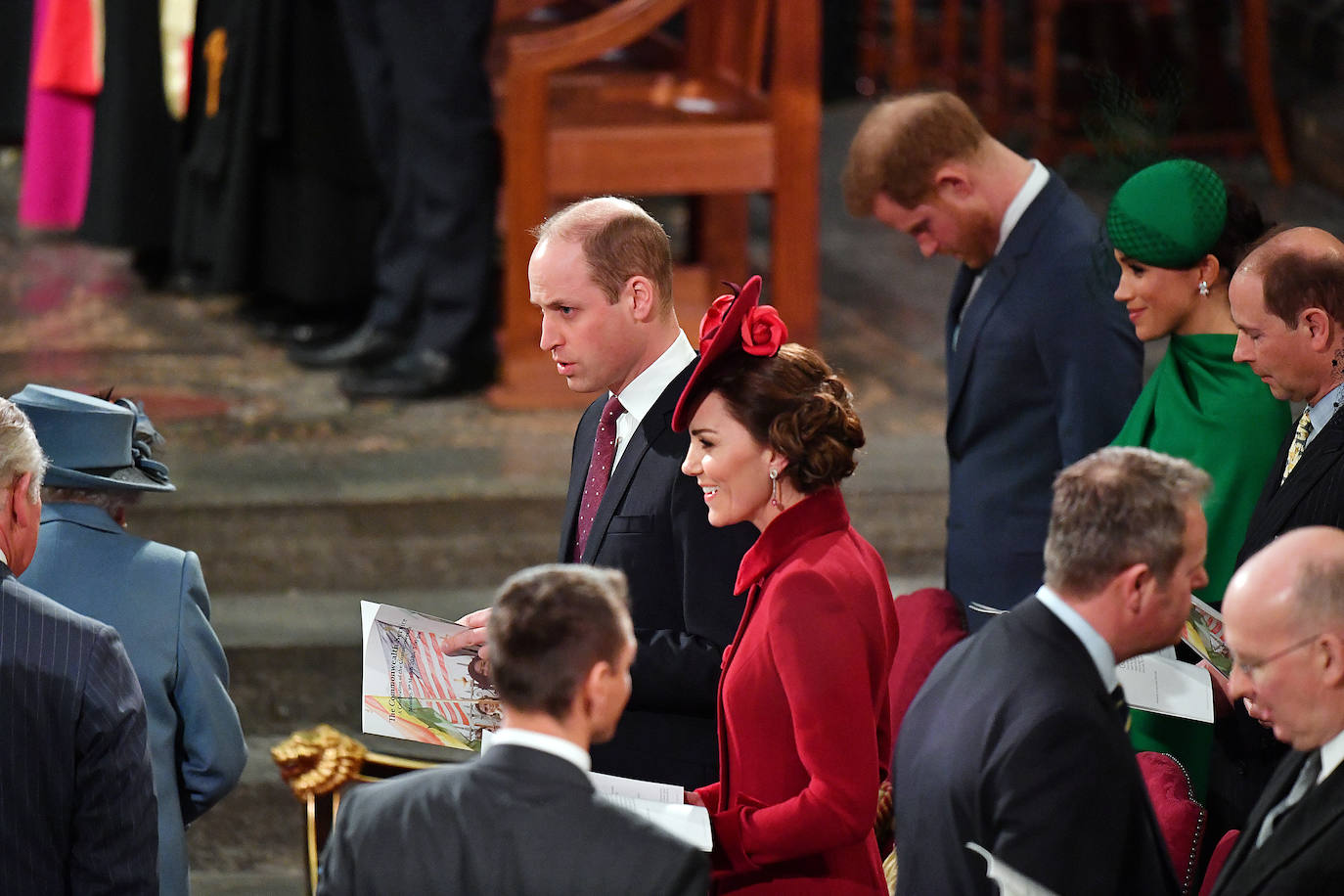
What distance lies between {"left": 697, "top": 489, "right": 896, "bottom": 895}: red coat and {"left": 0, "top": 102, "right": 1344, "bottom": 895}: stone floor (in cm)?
166

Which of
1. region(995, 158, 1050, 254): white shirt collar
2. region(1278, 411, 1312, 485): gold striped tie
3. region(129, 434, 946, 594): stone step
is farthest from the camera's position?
region(129, 434, 946, 594): stone step

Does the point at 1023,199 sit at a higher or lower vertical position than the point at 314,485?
higher

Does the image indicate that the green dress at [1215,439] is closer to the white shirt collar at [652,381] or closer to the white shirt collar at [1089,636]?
the white shirt collar at [652,381]

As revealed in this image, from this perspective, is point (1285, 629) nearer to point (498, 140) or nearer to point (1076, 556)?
point (1076, 556)

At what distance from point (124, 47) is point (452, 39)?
5.42 feet

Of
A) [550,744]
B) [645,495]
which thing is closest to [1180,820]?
[645,495]

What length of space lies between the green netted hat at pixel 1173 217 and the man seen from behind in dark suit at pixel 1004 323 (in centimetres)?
29

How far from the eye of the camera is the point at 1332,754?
6.68ft

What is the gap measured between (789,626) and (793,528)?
15cm

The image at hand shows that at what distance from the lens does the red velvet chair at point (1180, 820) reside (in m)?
2.74

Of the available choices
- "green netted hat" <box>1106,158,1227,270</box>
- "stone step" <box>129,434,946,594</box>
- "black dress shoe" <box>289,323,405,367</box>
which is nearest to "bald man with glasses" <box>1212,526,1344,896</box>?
"green netted hat" <box>1106,158,1227,270</box>

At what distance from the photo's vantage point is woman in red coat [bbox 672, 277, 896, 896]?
2264 millimetres

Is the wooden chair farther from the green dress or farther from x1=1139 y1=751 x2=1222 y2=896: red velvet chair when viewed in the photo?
x1=1139 y1=751 x2=1222 y2=896: red velvet chair

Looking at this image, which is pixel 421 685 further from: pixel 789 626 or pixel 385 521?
pixel 385 521
